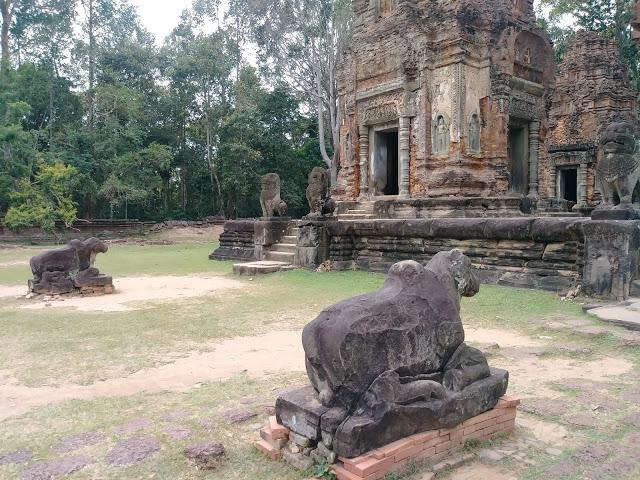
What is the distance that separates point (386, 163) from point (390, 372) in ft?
44.4

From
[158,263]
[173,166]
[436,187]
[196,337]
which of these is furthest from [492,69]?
[173,166]

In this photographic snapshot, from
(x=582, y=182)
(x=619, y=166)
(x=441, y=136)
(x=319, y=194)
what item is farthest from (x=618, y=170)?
(x=582, y=182)

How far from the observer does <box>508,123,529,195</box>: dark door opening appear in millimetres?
15312

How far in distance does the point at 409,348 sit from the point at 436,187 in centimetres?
1074

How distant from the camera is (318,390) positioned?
2.81 m

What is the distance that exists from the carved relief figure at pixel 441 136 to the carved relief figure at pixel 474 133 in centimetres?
58

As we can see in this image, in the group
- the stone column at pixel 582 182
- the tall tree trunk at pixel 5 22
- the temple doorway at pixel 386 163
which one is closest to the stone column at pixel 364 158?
the temple doorway at pixel 386 163

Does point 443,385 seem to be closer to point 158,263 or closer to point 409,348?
point 409,348

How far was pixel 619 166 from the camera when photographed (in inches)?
292

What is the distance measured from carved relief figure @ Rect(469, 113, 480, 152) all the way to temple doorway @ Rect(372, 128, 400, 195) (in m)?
2.61

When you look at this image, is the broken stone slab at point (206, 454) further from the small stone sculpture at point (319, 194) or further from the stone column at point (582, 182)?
the stone column at point (582, 182)

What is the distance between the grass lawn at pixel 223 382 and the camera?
8.97ft

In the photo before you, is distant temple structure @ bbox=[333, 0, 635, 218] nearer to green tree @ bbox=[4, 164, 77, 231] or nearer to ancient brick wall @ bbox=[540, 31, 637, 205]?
ancient brick wall @ bbox=[540, 31, 637, 205]

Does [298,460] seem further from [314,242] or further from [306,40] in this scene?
[306,40]
